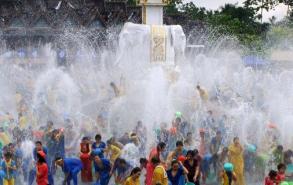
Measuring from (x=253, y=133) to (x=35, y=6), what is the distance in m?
36.7

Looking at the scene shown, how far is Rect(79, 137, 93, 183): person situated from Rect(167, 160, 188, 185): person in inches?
88.7

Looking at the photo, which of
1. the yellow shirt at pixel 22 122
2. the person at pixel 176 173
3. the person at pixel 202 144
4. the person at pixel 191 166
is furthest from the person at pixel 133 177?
the yellow shirt at pixel 22 122

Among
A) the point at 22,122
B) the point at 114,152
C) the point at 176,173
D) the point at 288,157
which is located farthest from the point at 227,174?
the point at 22,122

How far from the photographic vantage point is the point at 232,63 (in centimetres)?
3017

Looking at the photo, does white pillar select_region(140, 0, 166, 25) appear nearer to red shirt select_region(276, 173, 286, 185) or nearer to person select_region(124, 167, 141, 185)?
red shirt select_region(276, 173, 286, 185)

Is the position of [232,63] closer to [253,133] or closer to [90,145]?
[253,133]

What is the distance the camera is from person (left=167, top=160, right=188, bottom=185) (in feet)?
32.8

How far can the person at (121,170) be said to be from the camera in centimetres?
1095

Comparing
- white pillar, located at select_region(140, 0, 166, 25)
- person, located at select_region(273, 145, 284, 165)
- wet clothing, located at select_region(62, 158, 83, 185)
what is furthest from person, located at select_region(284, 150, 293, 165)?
white pillar, located at select_region(140, 0, 166, 25)

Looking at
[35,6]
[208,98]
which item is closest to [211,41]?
[35,6]

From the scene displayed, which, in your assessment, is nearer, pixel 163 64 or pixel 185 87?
pixel 185 87

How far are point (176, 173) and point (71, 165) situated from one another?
1.96 meters

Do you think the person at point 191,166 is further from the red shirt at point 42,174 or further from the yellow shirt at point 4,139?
the yellow shirt at point 4,139

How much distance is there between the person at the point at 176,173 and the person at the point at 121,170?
1151mm
